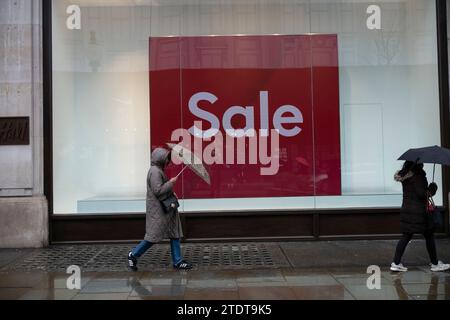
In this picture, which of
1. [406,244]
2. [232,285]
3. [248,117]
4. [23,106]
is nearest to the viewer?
[232,285]

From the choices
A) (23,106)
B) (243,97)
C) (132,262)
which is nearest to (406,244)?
(132,262)

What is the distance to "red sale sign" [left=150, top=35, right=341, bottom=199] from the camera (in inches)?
379

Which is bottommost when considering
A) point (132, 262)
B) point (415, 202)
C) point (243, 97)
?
point (132, 262)

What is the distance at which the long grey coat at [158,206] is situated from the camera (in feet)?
23.2

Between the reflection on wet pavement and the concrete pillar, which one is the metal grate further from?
the concrete pillar

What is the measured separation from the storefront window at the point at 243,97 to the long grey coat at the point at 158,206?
2322 millimetres

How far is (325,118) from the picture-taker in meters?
9.70

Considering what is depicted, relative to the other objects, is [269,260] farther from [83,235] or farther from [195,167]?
[83,235]

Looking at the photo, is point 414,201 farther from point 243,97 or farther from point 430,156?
point 243,97

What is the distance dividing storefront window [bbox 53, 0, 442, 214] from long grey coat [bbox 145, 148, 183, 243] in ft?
7.62

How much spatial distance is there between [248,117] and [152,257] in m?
3.13

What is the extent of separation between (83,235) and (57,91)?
268cm

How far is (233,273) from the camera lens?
7.17m
